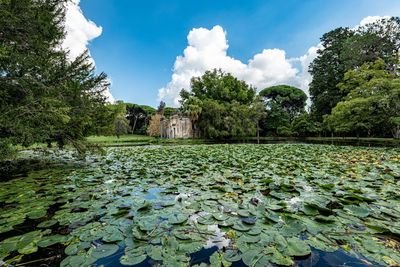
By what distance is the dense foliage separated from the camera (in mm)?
4492

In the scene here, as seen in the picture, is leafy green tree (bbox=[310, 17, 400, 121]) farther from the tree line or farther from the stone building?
the stone building

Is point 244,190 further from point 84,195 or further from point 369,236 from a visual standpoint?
point 84,195

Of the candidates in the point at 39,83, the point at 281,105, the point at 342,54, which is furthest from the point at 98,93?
the point at 281,105

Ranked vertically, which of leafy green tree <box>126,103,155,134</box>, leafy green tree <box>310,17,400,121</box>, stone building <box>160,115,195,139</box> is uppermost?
leafy green tree <box>310,17,400,121</box>

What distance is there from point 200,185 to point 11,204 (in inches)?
102

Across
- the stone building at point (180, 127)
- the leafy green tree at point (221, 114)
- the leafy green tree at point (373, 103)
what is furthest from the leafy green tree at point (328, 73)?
the stone building at point (180, 127)

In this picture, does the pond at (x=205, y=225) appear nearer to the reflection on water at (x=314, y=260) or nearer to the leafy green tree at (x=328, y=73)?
the reflection on water at (x=314, y=260)

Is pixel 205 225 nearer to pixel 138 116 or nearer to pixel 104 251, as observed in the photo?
pixel 104 251

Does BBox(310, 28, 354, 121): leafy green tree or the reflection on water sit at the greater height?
BBox(310, 28, 354, 121): leafy green tree

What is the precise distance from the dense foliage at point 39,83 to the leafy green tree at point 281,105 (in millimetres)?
29866

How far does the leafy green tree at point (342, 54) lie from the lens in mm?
19516

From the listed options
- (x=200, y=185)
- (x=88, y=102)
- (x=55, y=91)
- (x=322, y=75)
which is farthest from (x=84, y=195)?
(x=322, y=75)

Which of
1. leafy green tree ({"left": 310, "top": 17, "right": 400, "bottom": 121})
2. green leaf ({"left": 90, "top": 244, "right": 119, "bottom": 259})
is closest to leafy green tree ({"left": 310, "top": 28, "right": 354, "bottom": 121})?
leafy green tree ({"left": 310, "top": 17, "right": 400, "bottom": 121})

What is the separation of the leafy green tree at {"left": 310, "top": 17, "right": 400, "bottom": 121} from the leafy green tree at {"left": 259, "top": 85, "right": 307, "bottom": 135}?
5552mm
